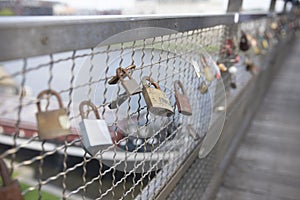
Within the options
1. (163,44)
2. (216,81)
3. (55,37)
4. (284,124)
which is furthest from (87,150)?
(284,124)

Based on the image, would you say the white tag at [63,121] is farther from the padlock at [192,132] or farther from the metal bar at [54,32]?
the padlock at [192,132]

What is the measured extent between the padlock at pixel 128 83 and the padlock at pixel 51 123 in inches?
6.7

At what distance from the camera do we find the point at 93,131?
1.87 feet

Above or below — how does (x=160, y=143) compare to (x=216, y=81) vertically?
below

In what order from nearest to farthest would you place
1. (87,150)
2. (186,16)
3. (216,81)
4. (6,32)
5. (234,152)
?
1. (6,32)
2. (87,150)
3. (186,16)
4. (216,81)
5. (234,152)

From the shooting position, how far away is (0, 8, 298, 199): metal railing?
447 mm

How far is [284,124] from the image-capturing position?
10.7 feet

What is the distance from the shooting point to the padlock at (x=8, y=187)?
1.45ft

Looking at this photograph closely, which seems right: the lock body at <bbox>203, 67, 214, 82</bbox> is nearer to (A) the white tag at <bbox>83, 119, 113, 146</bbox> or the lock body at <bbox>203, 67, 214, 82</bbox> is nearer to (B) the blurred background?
(A) the white tag at <bbox>83, 119, 113, 146</bbox>

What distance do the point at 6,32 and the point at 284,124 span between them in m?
3.27

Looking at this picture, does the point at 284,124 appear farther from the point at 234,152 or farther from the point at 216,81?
the point at 216,81

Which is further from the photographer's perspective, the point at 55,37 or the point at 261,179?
the point at 261,179

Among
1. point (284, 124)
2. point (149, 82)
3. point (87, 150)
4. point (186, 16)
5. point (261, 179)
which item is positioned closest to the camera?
point (87, 150)

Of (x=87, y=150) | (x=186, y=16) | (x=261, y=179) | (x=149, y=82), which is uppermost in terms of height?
(x=186, y=16)
